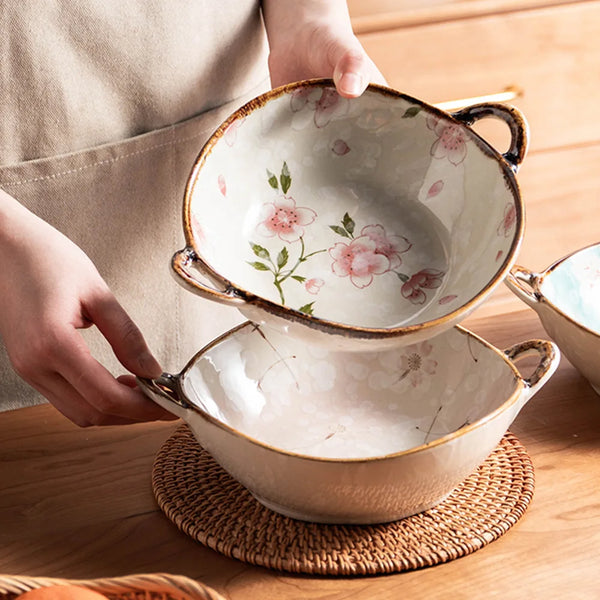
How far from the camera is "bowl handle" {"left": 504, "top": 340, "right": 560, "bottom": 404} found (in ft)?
2.33

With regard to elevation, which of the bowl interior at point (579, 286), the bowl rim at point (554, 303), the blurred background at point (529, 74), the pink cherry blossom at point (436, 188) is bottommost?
the blurred background at point (529, 74)

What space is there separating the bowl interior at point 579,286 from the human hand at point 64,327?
0.40 metres

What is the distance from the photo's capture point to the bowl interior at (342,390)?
31.1 inches

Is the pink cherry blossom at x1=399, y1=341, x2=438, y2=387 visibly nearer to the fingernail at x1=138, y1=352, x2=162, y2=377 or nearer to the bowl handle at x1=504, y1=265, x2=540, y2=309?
the bowl handle at x1=504, y1=265, x2=540, y2=309

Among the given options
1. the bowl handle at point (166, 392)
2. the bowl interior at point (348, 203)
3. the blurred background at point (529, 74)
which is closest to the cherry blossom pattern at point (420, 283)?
the bowl interior at point (348, 203)

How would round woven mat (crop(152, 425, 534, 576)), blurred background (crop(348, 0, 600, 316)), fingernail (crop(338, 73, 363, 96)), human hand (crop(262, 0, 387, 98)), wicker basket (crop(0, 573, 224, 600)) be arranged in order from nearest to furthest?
wicker basket (crop(0, 573, 224, 600)) → round woven mat (crop(152, 425, 534, 576)) → fingernail (crop(338, 73, 363, 96)) → human hand (crop(262, 0, 387, 98)) → blurred background (crop(348, 0, 600, 316))

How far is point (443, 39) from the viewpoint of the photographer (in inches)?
75.7

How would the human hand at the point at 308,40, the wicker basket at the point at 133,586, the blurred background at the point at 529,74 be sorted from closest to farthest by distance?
the wicker basket at the point at 133,586 → the human hand at the point at 308,40 → the blurred background at the point at 529,74

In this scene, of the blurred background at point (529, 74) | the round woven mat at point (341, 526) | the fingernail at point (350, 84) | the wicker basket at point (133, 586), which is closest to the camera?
the wicker basket at point (133, 586)

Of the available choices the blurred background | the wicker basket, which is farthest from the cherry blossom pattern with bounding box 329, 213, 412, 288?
the blurred background

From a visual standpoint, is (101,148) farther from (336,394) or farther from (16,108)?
(336,394)

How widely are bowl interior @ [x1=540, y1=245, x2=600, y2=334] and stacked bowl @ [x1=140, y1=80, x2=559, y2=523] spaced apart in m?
0.17

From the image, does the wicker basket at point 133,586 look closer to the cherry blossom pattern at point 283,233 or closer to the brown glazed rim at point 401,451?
the brown glazed rim at point 401,451

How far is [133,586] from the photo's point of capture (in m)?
0.56
